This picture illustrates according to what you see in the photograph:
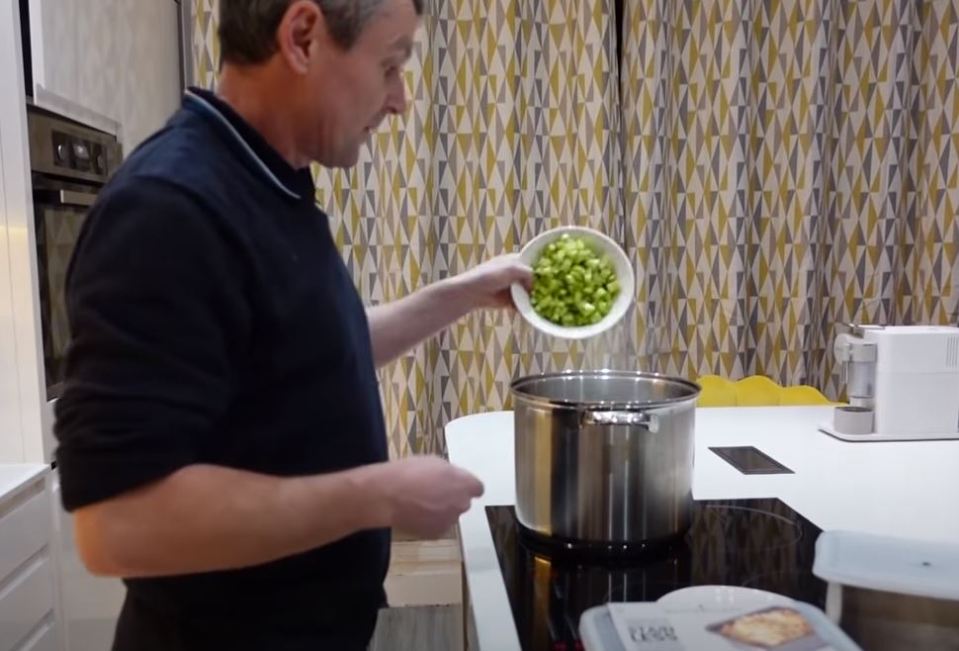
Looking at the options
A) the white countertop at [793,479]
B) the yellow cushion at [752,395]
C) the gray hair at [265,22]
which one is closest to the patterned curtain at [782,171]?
the yellow cushion at [752,395]

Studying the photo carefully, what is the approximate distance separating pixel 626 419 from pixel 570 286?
41 cm

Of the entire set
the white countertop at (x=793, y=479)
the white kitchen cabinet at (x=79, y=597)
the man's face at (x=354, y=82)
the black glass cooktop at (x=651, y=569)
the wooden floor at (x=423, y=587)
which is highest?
the man's face at (x=354, y=82)

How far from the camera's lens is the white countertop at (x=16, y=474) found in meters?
1.52

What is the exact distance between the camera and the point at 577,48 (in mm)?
2529

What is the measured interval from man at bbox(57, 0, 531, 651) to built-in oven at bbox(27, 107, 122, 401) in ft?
3.10

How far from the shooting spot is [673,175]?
2.65 m

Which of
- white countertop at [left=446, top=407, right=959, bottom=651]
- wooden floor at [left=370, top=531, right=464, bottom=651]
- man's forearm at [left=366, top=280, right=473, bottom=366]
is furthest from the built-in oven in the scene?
wooden floor at [left=370, top=531, right=464, bottom=651]

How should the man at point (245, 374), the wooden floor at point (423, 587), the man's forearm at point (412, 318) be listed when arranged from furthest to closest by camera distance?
1. the wooden floor at point (423, 587)
2. the man's forearm at point (412, 318)
3. the man at point (245, 374)

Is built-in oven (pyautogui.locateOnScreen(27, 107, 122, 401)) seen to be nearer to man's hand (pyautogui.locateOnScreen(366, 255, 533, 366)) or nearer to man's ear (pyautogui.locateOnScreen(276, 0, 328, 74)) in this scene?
man's hand (pyautogui.locateOnScreen(366, 255, 533, 366))

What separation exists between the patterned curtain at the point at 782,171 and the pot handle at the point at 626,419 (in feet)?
5.38

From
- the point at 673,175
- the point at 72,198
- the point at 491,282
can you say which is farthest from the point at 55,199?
the point at 673,175

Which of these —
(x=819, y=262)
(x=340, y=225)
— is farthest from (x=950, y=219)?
(x=340, y=225)

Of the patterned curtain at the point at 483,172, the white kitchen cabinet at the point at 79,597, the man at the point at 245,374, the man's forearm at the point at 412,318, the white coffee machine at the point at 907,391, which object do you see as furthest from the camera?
the patterned curtain at the point at 483,172

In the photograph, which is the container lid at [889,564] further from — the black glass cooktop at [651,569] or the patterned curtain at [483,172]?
the patterned curtain at [483,172]
